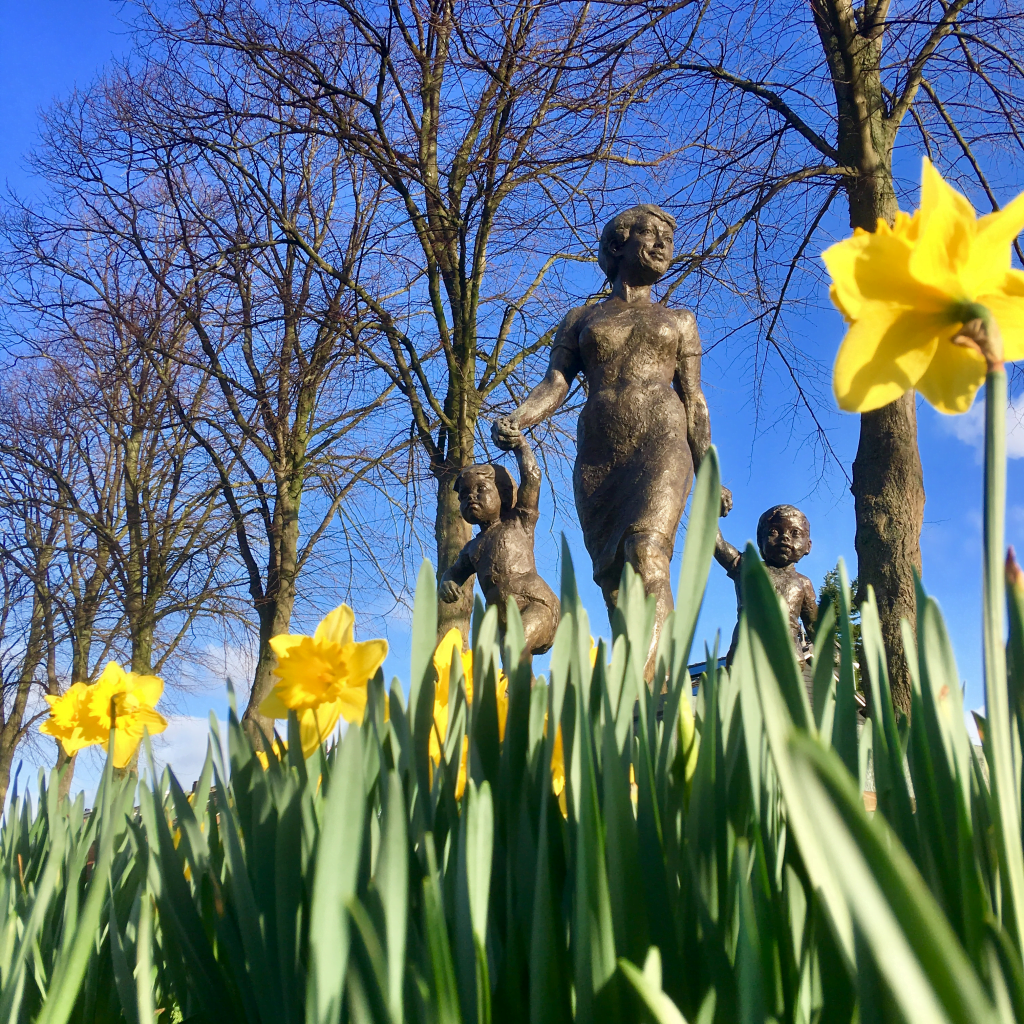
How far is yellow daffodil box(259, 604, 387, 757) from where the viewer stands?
889 mm

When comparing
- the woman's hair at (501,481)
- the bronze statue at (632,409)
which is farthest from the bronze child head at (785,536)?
the woman's hair at (501,481)

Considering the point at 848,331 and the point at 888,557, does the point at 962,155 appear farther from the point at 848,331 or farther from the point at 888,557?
the point at 848,331

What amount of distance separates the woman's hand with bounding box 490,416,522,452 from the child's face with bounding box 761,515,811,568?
1.96 m

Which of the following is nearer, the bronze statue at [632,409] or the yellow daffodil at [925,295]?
the yellow daffodil at [925,295]

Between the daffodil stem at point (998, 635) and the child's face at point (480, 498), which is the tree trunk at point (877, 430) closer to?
the child's face at point (480, 498)

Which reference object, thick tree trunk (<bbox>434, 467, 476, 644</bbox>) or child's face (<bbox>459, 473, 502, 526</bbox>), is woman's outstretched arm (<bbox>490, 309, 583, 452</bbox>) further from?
thick tree trunk (<bbox>434, 467, 476, 644</bbox>)

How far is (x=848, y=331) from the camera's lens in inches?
18.9

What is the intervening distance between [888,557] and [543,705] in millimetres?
6012

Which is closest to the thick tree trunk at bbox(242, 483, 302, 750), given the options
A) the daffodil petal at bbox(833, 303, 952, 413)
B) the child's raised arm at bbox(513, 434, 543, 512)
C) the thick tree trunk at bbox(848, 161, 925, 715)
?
the child's raised arm at bbox(513, 434, 543, 512)

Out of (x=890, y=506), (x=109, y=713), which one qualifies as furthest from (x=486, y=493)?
(x=109, y=713)

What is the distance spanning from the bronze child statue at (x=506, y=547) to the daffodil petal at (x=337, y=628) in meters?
3.91

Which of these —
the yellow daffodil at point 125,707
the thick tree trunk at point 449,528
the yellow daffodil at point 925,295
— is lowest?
the yellow daffodil at point 925,295

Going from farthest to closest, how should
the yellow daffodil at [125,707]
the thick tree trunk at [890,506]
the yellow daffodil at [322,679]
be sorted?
the thick tree trunk at [890,506] < the yellow daffodil at [125,707] < the yellow daffodil at [322,679]

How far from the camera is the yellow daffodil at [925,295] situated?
17.6 inches
